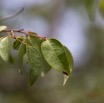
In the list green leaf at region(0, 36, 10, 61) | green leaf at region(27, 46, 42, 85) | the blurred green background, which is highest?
green leaf at region(0, 36, 10, 61)

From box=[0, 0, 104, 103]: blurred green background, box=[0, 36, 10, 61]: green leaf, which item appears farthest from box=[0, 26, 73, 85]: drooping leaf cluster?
box=[0, 0, 104, 103]: blurred green background

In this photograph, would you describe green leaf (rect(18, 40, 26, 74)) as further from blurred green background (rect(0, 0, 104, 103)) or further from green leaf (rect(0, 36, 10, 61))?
blurred green background (rect(0, 0, 104, 103))

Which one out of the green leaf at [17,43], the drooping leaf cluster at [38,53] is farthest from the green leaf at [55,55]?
the green leaf at [17,43]

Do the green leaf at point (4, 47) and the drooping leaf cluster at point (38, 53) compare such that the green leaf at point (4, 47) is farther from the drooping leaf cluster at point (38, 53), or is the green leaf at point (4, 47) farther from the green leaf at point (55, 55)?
the green leaf at point (55, 55)

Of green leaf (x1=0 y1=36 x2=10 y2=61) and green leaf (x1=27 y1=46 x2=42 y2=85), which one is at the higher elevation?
green leaf (x1=0 y1=36 x2=10 y2=61)

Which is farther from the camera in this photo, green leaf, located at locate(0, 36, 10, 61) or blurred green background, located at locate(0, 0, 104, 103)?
blurred green background, located at locate(0, 0, 104, 103)

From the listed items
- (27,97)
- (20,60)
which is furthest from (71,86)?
(20,60)
